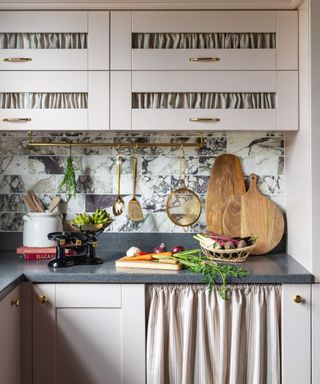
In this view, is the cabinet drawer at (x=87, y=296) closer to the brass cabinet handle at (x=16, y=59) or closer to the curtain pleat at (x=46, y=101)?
the curtain pleat at (x=46, y=101)

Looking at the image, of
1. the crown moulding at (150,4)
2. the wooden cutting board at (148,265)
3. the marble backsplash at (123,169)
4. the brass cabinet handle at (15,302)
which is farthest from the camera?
the marble backsplash at (123,169)

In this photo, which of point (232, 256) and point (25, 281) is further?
point (232, 256)

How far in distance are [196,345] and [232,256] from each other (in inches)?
19.6

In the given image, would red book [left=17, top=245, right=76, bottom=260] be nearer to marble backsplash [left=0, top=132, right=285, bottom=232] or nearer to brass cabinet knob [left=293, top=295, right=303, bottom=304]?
marble backsplash [left=0, top=132, right=285, bottom=232]

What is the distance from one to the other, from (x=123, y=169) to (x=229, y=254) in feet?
2.76

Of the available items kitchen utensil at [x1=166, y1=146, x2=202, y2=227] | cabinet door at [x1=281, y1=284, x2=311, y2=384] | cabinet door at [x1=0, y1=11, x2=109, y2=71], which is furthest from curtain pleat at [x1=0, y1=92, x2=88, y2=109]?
cabinet door at [x1=281, y1=284, x2=311, y2=384]

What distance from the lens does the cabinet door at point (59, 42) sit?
8.37ft

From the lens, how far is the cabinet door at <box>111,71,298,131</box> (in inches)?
100.0

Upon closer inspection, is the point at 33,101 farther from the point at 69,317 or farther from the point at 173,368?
the point at 173,368

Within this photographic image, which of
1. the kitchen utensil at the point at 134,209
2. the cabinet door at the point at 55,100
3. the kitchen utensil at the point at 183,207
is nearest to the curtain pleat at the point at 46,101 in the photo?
the cabinet door at the point at 55,100

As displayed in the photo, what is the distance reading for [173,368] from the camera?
2311 mm

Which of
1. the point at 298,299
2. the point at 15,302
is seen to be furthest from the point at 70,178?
the point at 298,299

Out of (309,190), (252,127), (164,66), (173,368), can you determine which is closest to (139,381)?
(173,368)

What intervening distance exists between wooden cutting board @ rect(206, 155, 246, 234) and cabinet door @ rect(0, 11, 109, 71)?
886 millimetres
